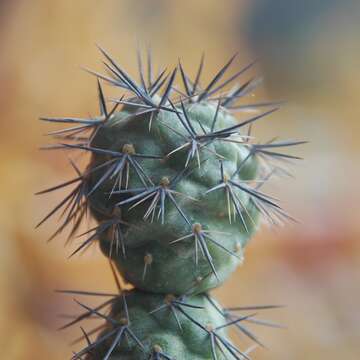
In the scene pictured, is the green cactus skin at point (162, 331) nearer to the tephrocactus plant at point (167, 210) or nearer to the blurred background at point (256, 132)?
the tephrocactus plant at point (167, 210)

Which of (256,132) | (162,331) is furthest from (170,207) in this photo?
(256,132)

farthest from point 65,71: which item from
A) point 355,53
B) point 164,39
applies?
point 355,53

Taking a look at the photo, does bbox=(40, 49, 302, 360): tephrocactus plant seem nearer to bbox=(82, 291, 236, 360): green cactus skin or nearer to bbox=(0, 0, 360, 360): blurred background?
bbox=(82, 291, 236, 360): green cactus skin

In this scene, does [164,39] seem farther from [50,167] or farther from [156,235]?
[156,235]

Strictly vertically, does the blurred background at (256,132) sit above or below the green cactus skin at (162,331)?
above

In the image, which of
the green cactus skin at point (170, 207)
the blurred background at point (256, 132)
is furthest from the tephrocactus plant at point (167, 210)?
the blurred background at point (256, 132)

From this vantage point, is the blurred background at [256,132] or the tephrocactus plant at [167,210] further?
the blurred background at [256,132]

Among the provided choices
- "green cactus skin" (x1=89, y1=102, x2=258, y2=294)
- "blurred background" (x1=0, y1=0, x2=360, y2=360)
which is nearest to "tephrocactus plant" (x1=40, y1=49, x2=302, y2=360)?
"green cactus skin" (x1=89, y1=102, x2=258, y2=294)
